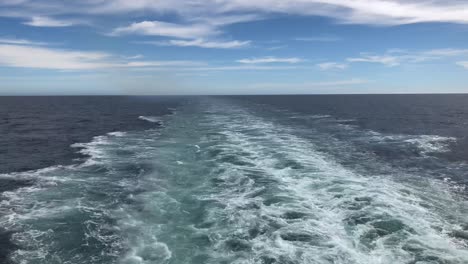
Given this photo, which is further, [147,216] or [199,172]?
[199,172]

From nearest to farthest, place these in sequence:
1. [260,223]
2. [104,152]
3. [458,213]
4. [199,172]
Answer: [260,223], [458,213], [199,172], [104,152]

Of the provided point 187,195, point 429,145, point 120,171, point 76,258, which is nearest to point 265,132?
point 429,145

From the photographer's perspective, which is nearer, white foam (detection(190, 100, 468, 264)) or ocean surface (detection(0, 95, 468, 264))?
white foam (detection(190, 100, 468, 264))

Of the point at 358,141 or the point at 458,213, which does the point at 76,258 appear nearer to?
the point at 458,213

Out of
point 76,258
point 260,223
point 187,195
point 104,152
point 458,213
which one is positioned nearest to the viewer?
point 76,258

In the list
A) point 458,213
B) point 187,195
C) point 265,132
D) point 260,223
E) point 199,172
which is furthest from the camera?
point 265,132

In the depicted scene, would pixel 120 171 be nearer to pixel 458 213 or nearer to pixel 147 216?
A: pixel 147 216

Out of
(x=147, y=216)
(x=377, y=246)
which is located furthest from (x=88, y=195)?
(x=377, y=246)

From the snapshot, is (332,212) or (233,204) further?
(233,204)

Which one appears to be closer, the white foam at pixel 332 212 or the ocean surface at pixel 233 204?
the white foam at pixel 332 212
